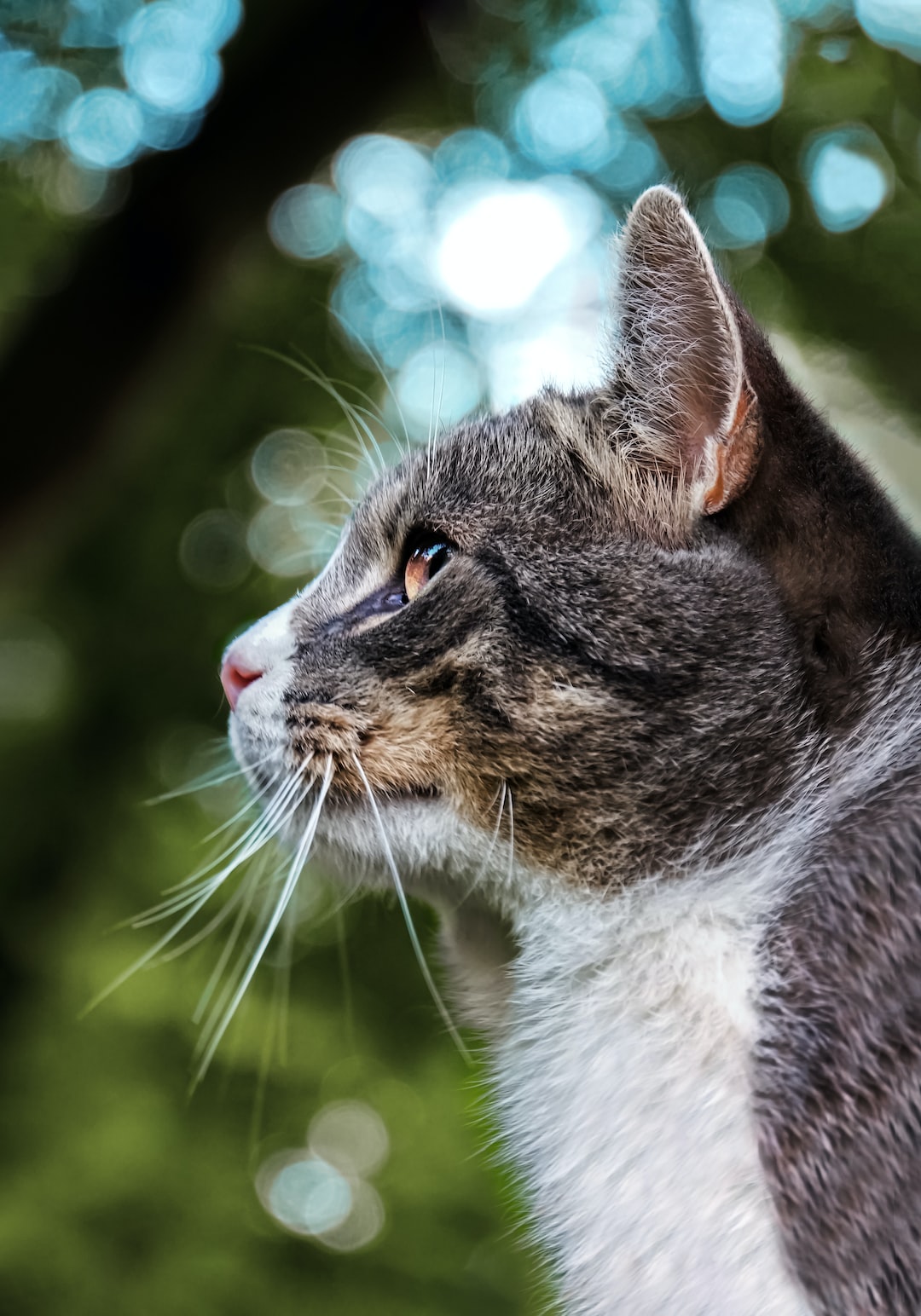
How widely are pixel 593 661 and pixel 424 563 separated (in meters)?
0.17

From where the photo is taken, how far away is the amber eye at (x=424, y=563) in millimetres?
759

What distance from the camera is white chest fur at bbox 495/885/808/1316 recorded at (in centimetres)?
57

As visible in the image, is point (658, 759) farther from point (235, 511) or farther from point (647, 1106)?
point (235, 511)

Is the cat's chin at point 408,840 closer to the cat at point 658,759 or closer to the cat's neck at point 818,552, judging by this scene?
the cat at point 658,759

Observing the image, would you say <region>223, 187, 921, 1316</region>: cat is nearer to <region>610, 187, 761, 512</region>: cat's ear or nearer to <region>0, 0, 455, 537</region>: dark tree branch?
<region>610, 187, 761, 512</region>: cat's ear

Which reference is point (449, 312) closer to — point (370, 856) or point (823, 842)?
point (370, 856)

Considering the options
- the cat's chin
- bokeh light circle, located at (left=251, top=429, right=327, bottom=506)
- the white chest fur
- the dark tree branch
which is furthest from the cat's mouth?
the dark tree branch

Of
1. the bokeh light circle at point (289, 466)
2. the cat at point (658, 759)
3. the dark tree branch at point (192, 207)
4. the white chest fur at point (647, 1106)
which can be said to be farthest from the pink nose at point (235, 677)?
the dark tree branch at point (192, 207)

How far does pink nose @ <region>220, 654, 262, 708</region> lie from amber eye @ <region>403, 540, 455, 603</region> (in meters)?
0.13

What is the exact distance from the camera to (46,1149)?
4.81ft

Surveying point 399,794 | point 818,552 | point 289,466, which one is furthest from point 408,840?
point 289,466

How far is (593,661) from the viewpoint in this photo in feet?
2.16

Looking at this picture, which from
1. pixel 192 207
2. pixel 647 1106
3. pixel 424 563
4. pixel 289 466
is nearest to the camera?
pixel 647 1106

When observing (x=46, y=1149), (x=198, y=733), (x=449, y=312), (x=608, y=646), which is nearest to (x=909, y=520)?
(x=608, y=646)
